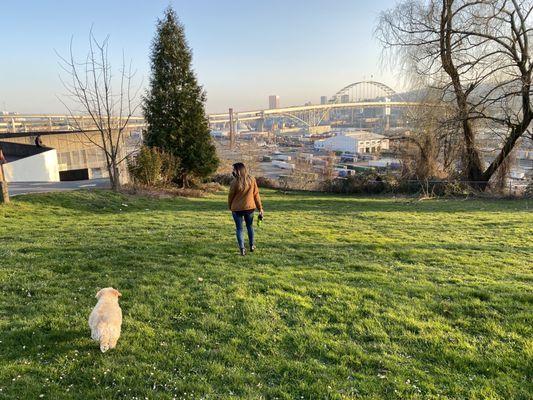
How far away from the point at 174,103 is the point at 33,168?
9.37 m

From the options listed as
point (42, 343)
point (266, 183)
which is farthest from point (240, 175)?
point (266, 183)

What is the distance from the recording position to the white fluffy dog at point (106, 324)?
3.51 meters

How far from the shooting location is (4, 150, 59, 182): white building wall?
1973cm

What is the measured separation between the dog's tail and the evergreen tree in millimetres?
15842

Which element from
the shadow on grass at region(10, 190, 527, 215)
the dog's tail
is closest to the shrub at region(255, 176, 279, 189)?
the shadow on grass at region(10, 190, 527, 215)

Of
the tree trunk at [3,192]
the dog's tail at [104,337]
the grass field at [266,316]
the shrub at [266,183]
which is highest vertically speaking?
the tree trunk at [3,192]

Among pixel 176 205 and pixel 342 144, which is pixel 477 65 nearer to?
pixel 176 205

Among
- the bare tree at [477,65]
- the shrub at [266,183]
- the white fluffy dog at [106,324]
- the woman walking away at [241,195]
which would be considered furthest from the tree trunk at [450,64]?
the white fluffy dog at [106,324]

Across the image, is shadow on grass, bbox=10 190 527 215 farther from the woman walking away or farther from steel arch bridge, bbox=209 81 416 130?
steel arch bridge, bbox=209 81 416 130

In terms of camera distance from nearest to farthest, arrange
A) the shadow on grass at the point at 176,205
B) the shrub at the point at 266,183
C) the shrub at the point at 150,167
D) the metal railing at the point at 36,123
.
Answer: the shadow on grass at the point at 176,205 < the shrub at the point at 150,167 < the shrub at the point at 266,183 < the metal railing at the point at 36,123

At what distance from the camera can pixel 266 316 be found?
4418 millimetres

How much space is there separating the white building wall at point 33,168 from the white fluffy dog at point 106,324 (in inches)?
770

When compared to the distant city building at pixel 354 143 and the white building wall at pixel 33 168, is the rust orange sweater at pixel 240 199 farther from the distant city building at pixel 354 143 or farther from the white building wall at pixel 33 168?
the distant city building at pixel 354 143

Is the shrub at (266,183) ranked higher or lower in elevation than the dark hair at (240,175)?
lower
